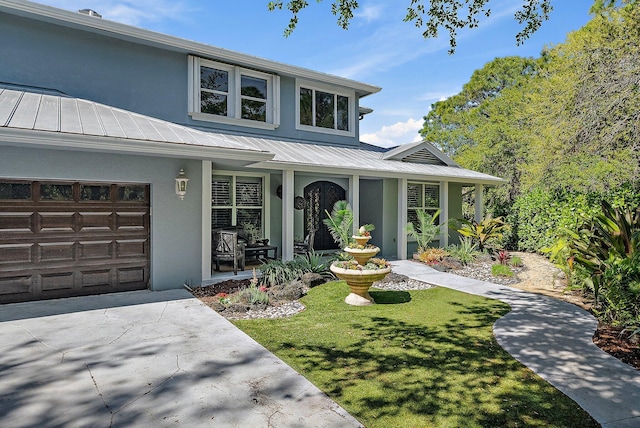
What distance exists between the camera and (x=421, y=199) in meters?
14.4

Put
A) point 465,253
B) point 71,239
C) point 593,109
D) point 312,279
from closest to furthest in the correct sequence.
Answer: point 71,239 < point 312,279 < point 593,109 < point 465,253

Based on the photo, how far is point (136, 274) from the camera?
314 inches

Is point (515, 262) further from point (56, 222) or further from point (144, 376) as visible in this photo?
point (56, 222)

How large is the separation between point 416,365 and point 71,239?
6.82m

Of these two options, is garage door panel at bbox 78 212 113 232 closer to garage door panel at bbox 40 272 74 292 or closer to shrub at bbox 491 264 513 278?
garage door panel at bbox 40 272 74 292

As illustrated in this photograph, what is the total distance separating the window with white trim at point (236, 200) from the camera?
10969 mm

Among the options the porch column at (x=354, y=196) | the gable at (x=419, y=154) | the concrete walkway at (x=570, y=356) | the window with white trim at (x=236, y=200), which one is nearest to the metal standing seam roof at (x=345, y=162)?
the gable at (x=419, y=154)

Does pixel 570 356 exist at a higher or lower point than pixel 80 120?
lower

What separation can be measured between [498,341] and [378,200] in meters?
8.58

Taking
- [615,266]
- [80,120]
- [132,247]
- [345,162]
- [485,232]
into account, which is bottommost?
[615,266]

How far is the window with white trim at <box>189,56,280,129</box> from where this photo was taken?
10914 mm

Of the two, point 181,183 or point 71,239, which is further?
point 181,183

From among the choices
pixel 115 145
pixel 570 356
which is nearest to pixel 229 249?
pixel 115 145

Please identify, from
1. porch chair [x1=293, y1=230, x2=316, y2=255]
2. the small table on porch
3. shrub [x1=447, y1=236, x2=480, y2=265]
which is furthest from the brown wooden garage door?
shrub [x1=447, y1=236, x2=480, y2=265]
